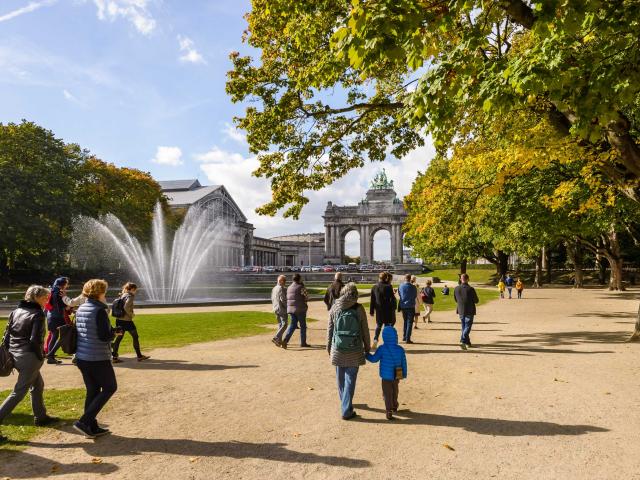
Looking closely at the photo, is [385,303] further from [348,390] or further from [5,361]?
[5,361]

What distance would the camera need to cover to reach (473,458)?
5375 mm

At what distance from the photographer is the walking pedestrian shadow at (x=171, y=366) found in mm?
10113

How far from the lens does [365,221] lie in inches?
5032

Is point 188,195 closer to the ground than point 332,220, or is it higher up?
higher up

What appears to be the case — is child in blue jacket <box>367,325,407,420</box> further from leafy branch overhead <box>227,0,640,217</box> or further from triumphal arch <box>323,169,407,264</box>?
Answer: triumphal arch <box>323,169,407,264</box>

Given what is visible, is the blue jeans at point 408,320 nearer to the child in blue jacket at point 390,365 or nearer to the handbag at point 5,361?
the child in blue jacket at point 390,365

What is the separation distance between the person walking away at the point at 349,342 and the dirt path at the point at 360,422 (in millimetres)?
403

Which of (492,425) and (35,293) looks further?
(492,425)

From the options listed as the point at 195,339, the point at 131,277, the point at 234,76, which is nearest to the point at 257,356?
the point at 195,339

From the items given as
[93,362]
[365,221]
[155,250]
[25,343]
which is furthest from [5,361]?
[365,221]

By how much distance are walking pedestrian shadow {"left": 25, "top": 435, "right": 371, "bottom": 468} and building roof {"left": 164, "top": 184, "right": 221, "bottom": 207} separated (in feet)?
320

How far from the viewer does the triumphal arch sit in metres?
126

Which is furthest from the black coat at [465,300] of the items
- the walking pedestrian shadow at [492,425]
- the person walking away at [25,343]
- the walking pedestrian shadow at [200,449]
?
the person walking away at [25,343]

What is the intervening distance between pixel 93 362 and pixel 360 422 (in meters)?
3.67
